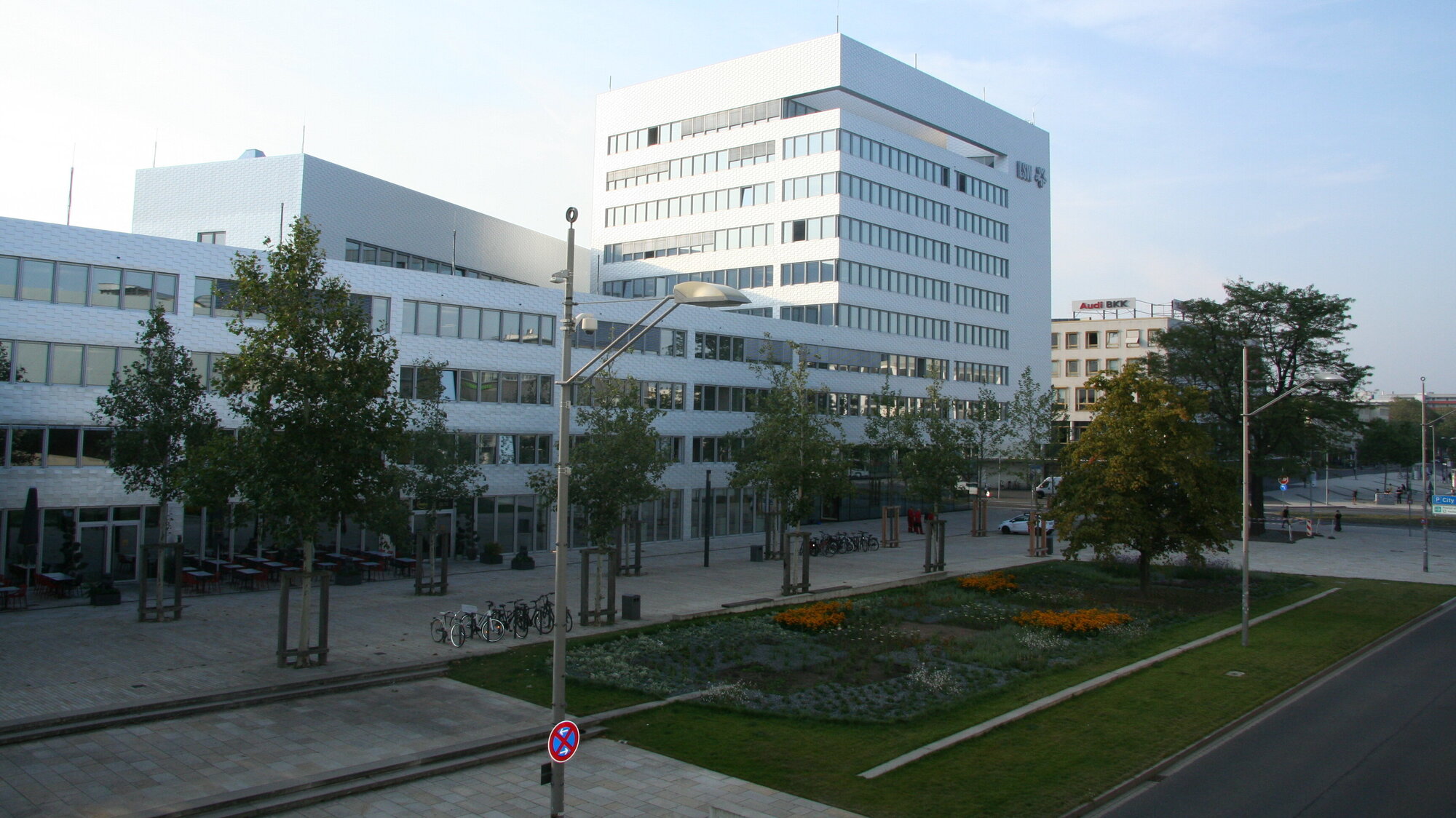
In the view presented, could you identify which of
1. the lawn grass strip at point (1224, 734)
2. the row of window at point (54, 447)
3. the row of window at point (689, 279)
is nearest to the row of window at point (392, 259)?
the row of window at point (689, 279)

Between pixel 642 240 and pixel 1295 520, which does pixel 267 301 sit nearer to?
pixel 642 240

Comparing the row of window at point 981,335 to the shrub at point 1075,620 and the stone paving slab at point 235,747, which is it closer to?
the shrub at point 1075,620

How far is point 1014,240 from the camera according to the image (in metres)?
77.8

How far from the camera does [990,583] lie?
34.9 meters

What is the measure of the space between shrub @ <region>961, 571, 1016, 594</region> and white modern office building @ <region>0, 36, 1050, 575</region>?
1325cm

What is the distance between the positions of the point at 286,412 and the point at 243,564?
1589 centimetres

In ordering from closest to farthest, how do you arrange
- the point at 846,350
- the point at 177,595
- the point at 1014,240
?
the point at 177,595 < the point at 846,350 < the point at 1014,240

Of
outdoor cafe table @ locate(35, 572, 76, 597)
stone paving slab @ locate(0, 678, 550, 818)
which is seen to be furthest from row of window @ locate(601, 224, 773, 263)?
stone paving slab @ locate(0, 678, 550, 818)

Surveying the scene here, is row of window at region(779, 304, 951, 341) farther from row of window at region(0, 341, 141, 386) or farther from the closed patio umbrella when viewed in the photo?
the closed patio umbrella

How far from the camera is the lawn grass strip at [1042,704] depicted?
15.3 metres

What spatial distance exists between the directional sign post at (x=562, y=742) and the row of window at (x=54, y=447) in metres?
25.8

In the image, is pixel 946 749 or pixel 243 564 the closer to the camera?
pixel 946 749

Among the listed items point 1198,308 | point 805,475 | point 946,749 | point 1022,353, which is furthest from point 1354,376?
point 946,749

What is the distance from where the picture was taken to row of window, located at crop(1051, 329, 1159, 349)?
115 metres
